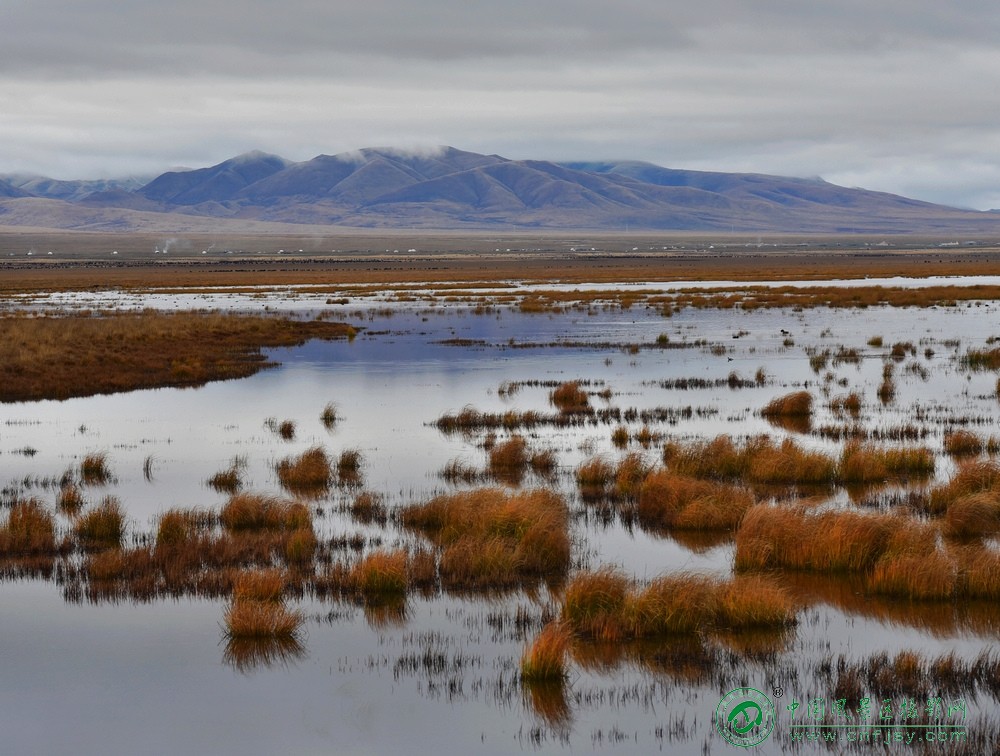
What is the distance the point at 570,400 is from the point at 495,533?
13106mm

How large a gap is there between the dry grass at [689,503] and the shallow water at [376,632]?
0.50m

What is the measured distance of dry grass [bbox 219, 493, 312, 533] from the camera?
49.5 feet

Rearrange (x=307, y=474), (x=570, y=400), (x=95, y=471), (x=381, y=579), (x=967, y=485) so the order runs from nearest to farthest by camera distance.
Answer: (x=381, y=579) < (x=967, y=485) < (x=307, y=474) < (x=95, y=471) < (x=570, y=400)

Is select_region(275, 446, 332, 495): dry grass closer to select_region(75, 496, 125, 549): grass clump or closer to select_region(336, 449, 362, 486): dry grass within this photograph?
select_region(336, 449, 362, 486): dry grass

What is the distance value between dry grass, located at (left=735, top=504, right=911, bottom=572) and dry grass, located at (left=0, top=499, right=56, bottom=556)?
27.3ft

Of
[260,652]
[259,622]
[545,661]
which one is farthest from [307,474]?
[545,661]

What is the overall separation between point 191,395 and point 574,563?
1894 cm

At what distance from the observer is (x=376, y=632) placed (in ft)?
37.0

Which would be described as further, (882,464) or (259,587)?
(882,464)

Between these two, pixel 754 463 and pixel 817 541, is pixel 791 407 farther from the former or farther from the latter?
pixel 817 541

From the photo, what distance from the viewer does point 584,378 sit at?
32.5 m

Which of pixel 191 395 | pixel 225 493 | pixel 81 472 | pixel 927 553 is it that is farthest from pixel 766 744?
pixel 191 395

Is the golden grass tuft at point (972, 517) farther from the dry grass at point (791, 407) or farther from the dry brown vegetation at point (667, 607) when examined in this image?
the dry grass at point (791, 407)

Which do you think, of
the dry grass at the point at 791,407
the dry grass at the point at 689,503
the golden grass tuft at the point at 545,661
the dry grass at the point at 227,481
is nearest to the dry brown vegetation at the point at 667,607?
the golden grass tuft at the point at 545,661
